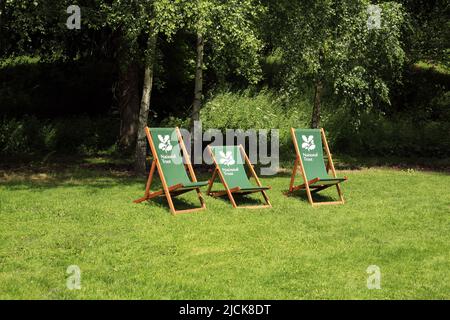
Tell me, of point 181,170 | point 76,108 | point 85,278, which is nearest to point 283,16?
point 181,170

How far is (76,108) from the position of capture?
20.6 m

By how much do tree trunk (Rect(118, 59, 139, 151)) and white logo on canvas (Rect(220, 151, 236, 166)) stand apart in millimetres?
6972

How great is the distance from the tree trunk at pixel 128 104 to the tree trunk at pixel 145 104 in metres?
4.02

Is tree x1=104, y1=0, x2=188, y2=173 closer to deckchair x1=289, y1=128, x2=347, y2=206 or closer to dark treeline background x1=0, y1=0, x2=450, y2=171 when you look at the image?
Result: dark treeline background x1=0, y1=0, x2=450, y2=171

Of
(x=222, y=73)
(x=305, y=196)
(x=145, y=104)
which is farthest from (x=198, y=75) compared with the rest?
(x=305, y=196)

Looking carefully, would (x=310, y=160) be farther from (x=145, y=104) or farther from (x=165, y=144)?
(x=145, y=104)

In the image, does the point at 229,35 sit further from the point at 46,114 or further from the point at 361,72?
the point at 46,114

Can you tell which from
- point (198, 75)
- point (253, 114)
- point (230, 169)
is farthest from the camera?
point (253, 114)

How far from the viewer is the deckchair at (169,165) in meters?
8.89

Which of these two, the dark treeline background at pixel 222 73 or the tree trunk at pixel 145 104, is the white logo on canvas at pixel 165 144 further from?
the tree trunk at pixel 145 104

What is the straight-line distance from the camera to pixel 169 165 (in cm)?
941

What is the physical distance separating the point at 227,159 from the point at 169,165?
50.3 inches

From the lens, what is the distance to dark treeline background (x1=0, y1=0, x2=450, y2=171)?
11836mm

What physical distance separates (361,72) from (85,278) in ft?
29.1
